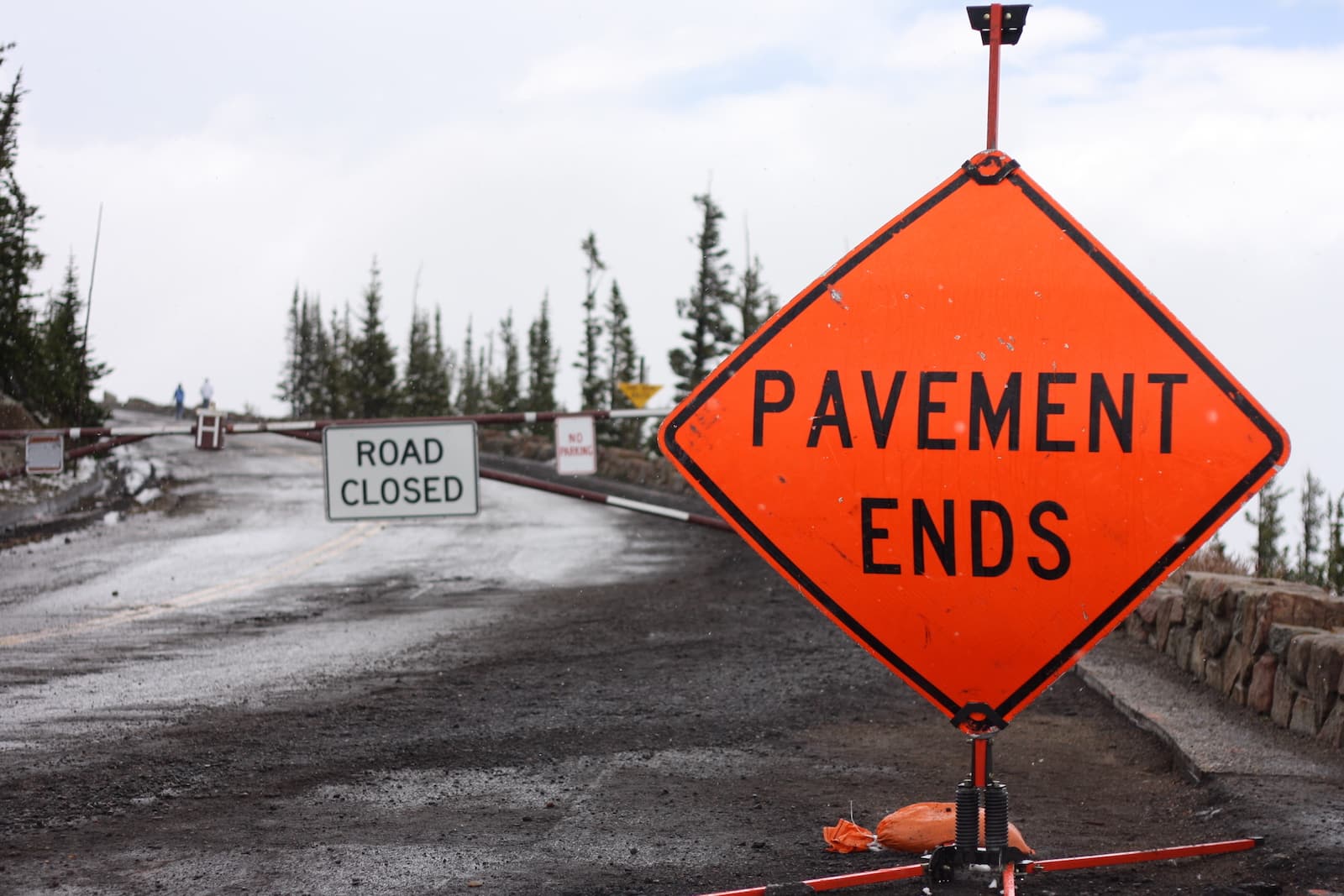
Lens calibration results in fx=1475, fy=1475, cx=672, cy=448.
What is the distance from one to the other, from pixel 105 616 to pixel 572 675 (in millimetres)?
5347

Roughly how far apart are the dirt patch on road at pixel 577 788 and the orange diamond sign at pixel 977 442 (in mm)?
1007

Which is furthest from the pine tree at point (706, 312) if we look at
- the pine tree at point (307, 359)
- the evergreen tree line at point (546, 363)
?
the pine tree at point (307, 359)

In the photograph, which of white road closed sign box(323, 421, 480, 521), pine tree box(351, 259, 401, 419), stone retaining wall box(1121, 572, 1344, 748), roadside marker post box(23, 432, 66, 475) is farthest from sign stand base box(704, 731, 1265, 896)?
pine tree box(351, 259, 401, 419)

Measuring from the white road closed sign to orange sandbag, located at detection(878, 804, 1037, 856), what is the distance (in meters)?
6.26

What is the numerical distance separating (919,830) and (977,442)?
5.51 feet

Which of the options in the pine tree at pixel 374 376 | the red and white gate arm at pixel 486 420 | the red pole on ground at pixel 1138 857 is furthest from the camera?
the pine tree at pixel 374 376

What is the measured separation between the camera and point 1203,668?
806 centimetres

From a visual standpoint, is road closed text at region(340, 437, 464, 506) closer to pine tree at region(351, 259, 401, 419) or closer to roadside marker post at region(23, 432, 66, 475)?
roadside marker post at region(23, 432, 66, 475)

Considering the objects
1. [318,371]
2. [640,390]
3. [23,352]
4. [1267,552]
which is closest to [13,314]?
[23,352]

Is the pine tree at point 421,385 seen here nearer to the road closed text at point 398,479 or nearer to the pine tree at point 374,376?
the pine tree at point 374,376

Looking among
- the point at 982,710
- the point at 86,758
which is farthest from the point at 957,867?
the point at 86,758

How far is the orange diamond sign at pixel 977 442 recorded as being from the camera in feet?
12.7

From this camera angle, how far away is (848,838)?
5.02 m

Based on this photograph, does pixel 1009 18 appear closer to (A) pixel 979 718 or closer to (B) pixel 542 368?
(A) pixel 979 718
